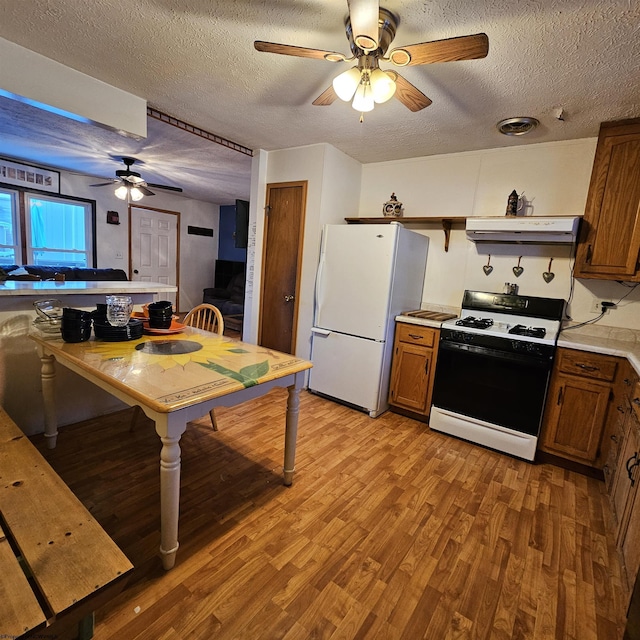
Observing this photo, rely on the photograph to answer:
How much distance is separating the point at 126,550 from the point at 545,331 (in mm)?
2817

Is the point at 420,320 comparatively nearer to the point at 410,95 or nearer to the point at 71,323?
the point at 410,95

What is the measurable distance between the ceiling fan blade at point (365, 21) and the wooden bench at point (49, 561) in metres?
1.84

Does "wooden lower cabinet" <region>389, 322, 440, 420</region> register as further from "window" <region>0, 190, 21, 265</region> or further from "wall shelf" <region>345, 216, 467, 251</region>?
"window" <region>0, 190, 21, 265</region>

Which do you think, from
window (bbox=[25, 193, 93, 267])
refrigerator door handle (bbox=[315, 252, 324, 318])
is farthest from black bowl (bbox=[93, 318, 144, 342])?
window (bbox=[25, 193, 93, 267])

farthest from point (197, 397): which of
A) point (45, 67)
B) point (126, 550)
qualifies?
point (45, 67)

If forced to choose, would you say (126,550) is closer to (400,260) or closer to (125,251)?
(400,260)

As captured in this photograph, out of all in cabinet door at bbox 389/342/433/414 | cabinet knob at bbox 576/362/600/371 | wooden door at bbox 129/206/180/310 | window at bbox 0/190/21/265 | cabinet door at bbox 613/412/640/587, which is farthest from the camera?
wooden door at bbox 129/206/180/310

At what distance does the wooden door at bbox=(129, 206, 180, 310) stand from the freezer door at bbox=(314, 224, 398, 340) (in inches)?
156

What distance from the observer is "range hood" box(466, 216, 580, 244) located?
2.31 m

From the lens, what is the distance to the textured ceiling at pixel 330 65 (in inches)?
58.1

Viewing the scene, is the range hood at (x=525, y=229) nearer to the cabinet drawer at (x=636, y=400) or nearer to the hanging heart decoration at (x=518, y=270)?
the hanging heart decoration at (x=518, y=270)

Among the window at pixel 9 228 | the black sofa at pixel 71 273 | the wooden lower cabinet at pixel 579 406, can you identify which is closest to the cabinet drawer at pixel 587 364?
the wooden lower cabinet at pixel 579 406

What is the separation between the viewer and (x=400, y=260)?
282 centimetres

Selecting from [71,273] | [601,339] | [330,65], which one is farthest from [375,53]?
[71,273]
